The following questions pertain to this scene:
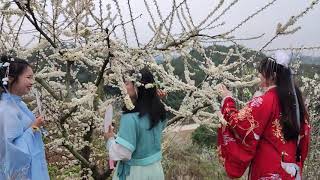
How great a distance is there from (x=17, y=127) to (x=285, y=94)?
1.59 meters

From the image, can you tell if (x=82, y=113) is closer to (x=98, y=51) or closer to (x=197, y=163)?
(x=98, y=51)

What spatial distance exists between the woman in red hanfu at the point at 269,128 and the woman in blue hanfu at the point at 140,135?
Result: 42 cm

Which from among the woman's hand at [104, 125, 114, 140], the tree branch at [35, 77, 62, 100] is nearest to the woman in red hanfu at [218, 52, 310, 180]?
the woman's hand at [104, 125, 114, 140]

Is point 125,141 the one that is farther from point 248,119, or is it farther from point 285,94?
point 285,94

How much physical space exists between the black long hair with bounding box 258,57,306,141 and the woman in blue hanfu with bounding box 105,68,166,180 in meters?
0.69

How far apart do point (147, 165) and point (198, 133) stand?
19.9 ft

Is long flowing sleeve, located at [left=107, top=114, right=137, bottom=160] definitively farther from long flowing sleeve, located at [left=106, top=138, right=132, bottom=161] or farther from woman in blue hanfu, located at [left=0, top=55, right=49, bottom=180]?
woman in blue hanfu, located at [left=0, top=55, right=49, bottom=180]

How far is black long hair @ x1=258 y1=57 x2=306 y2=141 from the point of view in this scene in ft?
10.3

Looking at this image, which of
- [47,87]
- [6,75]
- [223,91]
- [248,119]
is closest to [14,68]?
A: [6,75]

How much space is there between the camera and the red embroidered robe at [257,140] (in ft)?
10.3

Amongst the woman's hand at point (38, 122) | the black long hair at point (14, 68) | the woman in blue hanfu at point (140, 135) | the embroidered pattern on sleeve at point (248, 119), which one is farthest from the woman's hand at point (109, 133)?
the embroidered pattern on sleeve at point (248, 119)

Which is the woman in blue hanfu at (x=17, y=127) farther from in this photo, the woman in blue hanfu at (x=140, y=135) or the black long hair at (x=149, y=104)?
the black long hair at (x=149, y=104)

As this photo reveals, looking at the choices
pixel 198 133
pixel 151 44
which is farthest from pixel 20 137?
pixel 198 133

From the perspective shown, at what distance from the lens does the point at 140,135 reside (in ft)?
10.8
